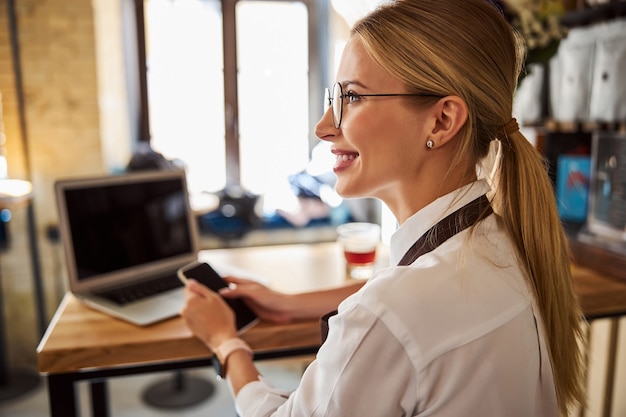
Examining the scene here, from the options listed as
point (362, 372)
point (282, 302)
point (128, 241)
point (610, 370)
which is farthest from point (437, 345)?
point (610, 370)

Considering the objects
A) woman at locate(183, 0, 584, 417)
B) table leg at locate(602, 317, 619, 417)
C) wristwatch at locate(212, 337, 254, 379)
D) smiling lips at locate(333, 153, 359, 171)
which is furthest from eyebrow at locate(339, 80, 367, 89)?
table leg at locate(602, 317, 619, 417)

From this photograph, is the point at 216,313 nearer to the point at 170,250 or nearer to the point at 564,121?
the point at 170,250

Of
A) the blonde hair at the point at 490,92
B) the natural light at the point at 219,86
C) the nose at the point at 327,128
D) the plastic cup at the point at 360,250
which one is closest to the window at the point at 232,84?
the natural light at the point at 219,86

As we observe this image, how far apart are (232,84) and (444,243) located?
11.6 feet

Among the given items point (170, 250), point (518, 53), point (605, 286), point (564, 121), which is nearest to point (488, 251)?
point (518, 53)

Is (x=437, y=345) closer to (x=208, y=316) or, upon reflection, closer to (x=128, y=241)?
(x=208, y=316)

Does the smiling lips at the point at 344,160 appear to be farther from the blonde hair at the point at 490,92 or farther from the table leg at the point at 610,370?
the table leg at the point at 610,370

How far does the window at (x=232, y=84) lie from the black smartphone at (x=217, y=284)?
2863 millimetres

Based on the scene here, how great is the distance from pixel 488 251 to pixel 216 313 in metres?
0.62

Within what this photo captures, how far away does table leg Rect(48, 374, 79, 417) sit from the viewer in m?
1.17

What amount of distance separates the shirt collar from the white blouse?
8cm

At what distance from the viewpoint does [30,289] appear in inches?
125

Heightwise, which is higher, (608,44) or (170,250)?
(608,44)

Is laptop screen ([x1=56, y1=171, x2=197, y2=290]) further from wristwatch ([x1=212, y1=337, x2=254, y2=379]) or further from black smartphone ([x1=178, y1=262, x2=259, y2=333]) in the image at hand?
wristwatch ([x1=212, y1=337, x2=254, y2=379])
